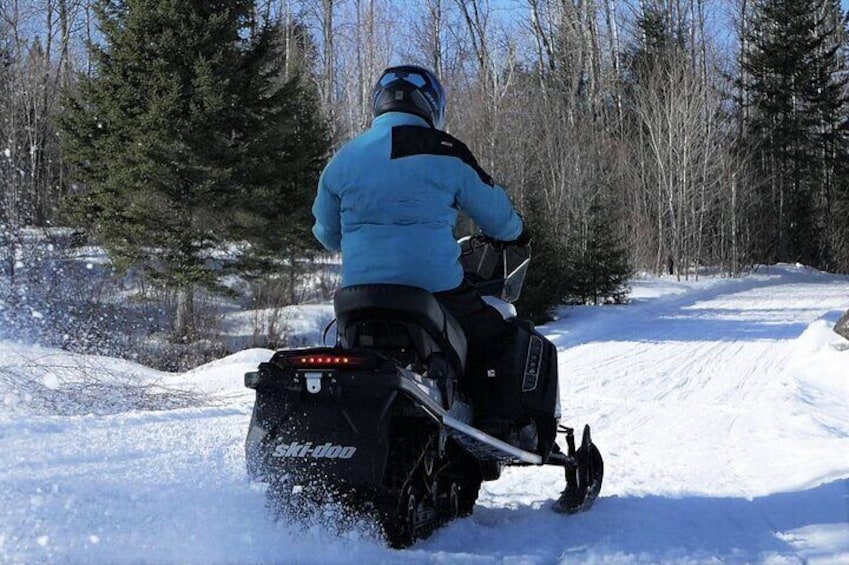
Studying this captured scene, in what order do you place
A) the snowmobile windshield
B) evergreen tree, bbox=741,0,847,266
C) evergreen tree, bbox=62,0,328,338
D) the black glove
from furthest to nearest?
1. evergreen tree, bbox=741,0,847,266
2. evergreen tree, bbox=62,0,328,338
3. the snowmobile windshield
4. the black glove

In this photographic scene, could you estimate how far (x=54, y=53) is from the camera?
1337 inches

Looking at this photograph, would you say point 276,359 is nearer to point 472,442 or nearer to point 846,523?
point 472,442

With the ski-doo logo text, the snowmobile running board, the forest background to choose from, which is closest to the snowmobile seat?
the snowmobile running board

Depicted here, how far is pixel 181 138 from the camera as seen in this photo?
15672mm

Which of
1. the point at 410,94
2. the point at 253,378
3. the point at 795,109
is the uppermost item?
the point at 795,109

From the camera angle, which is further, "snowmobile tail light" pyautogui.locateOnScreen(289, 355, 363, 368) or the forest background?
the forest background

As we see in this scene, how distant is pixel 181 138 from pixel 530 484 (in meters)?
12.4

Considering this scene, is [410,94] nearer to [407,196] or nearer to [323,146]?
[407,196]

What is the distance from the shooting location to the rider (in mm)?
3416

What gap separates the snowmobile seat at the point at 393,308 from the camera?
3270 millimetres

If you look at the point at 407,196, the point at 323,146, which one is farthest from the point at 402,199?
the point at 323,146

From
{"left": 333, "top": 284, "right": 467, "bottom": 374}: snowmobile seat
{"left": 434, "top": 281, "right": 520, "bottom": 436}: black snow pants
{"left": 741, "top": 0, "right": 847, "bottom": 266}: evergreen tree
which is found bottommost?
{"left": 434, "top": 281, "right": 520, "bottom": 436}: black snow pants

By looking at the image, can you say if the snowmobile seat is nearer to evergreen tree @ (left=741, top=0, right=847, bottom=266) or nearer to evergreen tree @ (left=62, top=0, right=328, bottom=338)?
evergreen tree @ (left=62, top=0, right=328, bottom=338)

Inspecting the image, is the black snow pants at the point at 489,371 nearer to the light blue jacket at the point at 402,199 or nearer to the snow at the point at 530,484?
the light blue jacket at the point at 402,199
